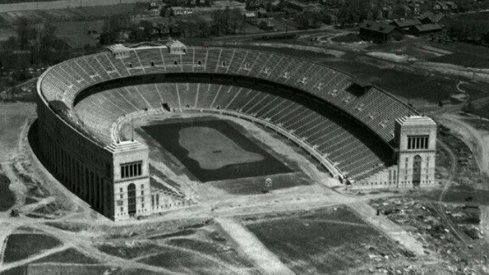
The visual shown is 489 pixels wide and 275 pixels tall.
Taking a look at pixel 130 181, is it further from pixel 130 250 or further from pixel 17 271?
pixel 17 271

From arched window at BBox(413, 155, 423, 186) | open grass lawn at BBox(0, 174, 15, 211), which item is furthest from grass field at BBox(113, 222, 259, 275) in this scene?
arched window at BBox(413, 155, 423, 186)

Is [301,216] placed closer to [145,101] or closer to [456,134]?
[456,134]

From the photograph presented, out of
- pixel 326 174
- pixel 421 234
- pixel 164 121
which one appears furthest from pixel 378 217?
pixel 164 121

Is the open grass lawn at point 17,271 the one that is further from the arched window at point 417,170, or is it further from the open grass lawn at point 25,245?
the arched window at point 417,170

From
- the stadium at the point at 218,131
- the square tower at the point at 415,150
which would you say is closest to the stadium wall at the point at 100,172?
the stadium at the point at 218,131

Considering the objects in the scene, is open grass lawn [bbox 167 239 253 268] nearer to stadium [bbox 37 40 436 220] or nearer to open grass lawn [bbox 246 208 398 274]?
open grass lawn [bbox 246 208 398 274]
